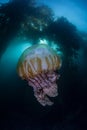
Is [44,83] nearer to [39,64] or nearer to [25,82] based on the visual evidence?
[39,64]

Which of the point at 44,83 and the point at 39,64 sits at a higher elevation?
the point at 39,64

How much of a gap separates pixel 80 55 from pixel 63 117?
1962 millimetres

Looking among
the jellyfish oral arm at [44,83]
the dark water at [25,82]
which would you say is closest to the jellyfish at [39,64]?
the jellyfish oral arm at [44,83]

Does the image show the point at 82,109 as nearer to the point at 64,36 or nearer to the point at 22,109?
the point at 22,109

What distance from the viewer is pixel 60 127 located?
7.66m

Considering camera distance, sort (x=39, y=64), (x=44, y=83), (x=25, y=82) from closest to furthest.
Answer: (x=39, y=64) → (x=44, y=83) → (x=25, y=82)

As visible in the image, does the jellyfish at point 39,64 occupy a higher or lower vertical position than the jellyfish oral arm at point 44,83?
higher

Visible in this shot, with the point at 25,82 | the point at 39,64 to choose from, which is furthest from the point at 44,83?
the point at 25,82

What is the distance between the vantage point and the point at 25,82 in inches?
270

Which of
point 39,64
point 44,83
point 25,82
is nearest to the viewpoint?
point 39,64

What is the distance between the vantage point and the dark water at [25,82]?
5.90 m

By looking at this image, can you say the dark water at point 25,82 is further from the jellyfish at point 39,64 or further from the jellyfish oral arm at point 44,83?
the jellyfish at point 39,64

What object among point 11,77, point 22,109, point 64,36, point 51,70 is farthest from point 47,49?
point 22,109

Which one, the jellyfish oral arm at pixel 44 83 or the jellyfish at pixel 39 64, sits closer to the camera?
the jellyfish at pixel 39 64
